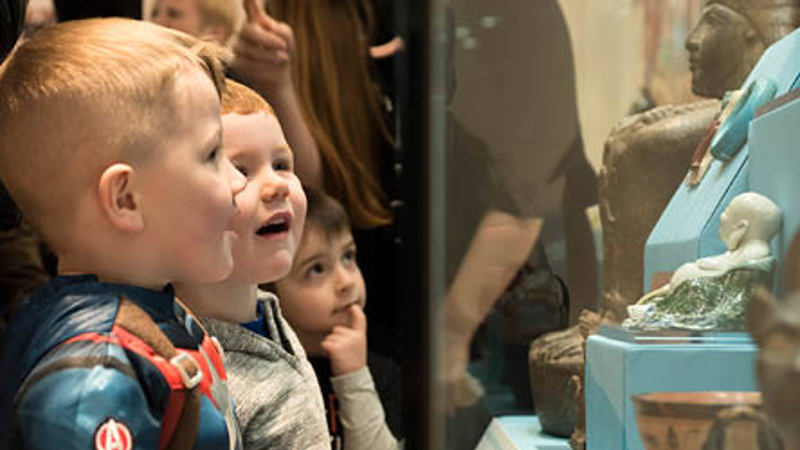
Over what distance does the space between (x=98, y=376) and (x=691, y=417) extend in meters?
0.60

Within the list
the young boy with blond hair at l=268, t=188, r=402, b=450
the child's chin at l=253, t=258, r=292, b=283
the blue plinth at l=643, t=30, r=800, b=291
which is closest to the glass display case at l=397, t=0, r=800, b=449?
the blue plinth at l=643, t=30, r=800, b=291

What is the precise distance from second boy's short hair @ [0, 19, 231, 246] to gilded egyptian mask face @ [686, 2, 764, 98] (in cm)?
87

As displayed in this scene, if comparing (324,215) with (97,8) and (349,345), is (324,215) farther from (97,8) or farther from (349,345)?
(97,8)

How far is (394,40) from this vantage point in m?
2.60

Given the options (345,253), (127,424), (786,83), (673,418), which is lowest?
(345,253)

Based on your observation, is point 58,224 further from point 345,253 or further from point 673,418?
point 345,253

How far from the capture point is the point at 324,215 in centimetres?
229

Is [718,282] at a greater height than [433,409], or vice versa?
[718,282]

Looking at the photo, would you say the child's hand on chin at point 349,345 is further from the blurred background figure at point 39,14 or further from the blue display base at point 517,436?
the blurred background figure at point 39,14

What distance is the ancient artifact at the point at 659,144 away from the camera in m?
1.67

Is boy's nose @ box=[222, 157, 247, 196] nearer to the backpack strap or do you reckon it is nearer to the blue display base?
the backpack strap

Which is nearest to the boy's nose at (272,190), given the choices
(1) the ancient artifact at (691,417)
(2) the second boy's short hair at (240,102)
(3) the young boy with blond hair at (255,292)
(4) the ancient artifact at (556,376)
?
(3) the young boy with blond hair at (255,292)

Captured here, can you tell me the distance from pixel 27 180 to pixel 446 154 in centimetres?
175

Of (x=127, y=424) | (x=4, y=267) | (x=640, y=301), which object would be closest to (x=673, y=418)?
(x=640, y=301)
